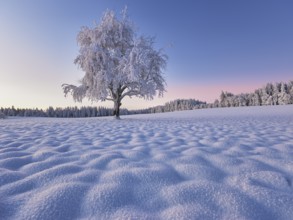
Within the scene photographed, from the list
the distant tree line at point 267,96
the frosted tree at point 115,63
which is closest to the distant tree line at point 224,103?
the distant tree line at point 267,96

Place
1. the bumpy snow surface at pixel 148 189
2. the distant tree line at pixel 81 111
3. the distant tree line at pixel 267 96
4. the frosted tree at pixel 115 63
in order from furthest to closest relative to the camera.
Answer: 1. the distant tree line at pixel 81 111
2. the distant tree line at pixel 267 96
3. the frosted tree at pixel 115 63
4. the bumpy snow surface at pixel 148 189

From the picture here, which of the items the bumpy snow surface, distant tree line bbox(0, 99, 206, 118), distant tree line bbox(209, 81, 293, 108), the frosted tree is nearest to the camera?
the bumpy snow surface

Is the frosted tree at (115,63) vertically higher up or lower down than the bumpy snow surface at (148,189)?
higher up

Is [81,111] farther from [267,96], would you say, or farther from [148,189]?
[148,189]

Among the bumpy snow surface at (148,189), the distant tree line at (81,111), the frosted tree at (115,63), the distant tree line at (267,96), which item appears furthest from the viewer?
the distant tree line at (81,111)

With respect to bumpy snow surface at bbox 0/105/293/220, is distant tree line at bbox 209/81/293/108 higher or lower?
higher

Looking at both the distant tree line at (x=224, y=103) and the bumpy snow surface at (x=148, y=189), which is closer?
the bumpy snow surface at (x=148, y=189)

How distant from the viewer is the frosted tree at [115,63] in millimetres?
13219

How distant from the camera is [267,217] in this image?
147 cm

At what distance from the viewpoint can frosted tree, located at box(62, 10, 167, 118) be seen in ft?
43.4

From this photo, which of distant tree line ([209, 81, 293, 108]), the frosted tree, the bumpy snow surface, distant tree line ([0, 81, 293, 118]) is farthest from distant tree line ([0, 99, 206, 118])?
the bumpy snow surface

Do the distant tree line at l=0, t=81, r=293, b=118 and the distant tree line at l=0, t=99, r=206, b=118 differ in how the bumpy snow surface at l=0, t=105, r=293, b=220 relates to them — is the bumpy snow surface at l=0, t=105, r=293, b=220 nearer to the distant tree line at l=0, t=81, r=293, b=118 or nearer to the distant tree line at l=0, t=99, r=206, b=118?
the distant tree line at l=0, t=81, r=293, b=118

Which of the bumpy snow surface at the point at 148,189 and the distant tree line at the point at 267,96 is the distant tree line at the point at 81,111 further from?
the bumpy snow surface at the point at 148,189

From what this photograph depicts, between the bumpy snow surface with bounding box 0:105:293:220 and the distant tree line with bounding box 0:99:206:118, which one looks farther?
the distant tree line with bounding box 0:99:206:118
